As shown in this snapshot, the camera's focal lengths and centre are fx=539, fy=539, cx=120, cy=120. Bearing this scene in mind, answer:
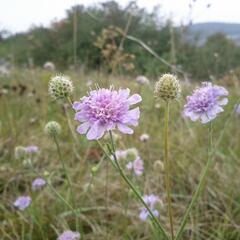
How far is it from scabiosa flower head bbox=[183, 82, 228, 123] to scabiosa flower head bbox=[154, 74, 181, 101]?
0.58ft

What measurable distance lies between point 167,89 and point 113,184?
133 centimetres

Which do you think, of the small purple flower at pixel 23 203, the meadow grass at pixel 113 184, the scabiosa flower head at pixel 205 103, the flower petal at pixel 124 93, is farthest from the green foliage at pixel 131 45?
the flower petal at pixel 124 93

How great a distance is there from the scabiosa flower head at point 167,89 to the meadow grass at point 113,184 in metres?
0.30

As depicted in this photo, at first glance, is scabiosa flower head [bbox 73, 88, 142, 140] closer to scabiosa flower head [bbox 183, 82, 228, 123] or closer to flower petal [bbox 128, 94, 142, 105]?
flower petal [bbox 128, 94, 142, 105]

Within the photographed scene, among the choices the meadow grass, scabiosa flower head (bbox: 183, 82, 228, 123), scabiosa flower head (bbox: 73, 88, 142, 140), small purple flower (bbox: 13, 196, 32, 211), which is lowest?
the meadow grass

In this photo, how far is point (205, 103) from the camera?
4.55ft

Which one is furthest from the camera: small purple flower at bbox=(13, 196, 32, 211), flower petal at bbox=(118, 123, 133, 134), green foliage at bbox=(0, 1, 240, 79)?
green foliage at bbox=(0, 1, 240, 79)

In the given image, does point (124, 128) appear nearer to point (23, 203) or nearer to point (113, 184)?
point (23, 203)

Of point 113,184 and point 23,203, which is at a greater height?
point 23,203

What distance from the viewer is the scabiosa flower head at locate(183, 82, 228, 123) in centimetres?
137

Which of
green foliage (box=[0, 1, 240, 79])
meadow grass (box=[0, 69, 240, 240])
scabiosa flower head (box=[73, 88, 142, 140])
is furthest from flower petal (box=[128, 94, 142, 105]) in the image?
green foliage (box=[0, 1, 240, 79])

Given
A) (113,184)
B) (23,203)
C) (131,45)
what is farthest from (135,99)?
(131,45)

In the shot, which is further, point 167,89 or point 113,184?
point 113,184

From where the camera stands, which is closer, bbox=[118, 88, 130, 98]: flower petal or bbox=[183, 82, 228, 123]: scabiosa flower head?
bbox=[118, 88, 130, 98]: flower petal
